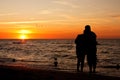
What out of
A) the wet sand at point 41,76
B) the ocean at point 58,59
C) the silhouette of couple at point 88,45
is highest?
the silhouette of couple at point 88,45

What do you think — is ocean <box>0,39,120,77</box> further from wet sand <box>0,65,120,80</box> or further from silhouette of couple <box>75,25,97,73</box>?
wet sand <box>0,65,120,80</box>

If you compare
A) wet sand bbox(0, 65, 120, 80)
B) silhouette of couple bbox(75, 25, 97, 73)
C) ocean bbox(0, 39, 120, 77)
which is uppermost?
silhouette of couple bbox(75, 25, 97, 73)

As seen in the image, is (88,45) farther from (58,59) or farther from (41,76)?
(58,59)

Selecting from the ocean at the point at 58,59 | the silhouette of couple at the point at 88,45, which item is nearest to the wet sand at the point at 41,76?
the silhouette of couple at the point at 88,45

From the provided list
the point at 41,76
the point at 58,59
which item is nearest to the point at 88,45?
the point at 41,76

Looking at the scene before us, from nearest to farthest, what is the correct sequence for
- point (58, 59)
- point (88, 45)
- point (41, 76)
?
point (41, 76) → point (88, 45) → point (58, 59)

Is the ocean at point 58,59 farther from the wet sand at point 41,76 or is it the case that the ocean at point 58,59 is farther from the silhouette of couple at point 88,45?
the wet sand at point 41,76

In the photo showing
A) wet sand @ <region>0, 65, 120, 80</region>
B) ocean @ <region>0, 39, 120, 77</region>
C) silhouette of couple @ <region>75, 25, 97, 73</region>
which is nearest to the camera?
wet sand @ <region>0, 65, 120, 80</region>

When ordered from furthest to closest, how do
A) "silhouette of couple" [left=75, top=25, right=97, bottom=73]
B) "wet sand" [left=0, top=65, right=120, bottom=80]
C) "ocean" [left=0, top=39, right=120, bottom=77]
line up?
"ocean" [left=0, top=39, right=120, bottom=77], "silhouette of couple" [left=75, top=25, right=97, bottom=73], "wet sand" [left=0, top=65, right=120, bottom=80]

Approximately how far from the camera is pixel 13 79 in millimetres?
9508

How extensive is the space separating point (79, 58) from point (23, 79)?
4584 mm

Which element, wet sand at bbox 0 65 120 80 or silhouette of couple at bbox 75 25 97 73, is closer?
wet sand at bbox 0 65 120 80

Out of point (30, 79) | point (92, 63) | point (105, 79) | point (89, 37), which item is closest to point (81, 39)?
point (89, 37)

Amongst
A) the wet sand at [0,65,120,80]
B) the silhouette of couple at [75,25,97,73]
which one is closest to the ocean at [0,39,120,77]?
the silhouette of couple at [75,25,97,73]
